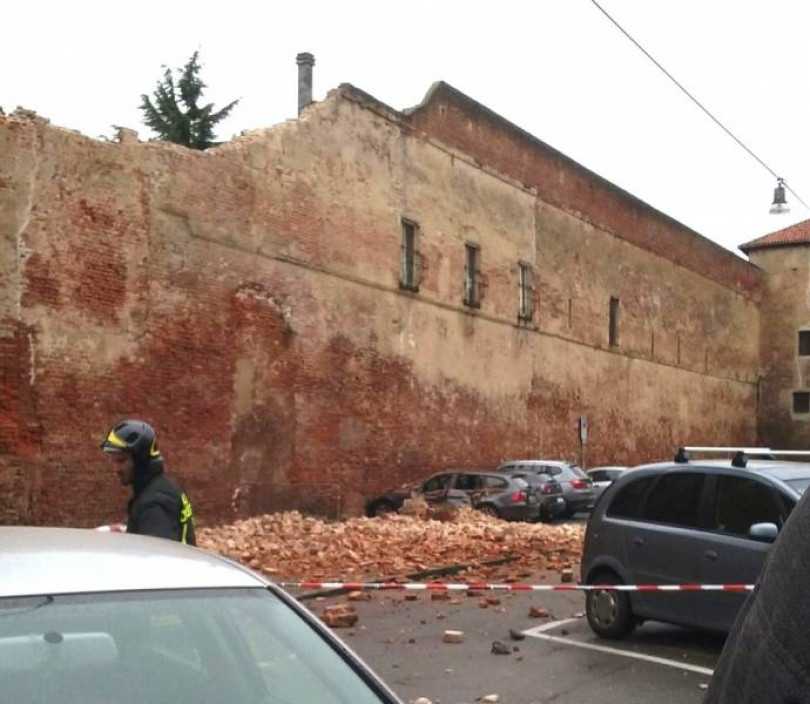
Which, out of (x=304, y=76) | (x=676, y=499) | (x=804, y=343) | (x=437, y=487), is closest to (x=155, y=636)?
(x=676, y=499)

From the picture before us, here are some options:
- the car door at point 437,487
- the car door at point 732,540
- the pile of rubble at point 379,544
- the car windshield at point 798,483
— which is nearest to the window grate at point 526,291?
the car door at point 437,487

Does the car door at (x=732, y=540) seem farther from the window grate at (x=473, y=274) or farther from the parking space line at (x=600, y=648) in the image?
the window grate at (x=473, y=274)

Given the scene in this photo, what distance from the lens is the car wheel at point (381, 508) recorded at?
23.6 metres

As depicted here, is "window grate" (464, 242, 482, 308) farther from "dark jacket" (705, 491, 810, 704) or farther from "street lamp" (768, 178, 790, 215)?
"dark jacket" (705, 491, 810, 704)

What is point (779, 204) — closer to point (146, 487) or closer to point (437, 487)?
point (437, 487)

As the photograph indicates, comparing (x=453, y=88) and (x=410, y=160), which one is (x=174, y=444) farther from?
(x=453, y=88)

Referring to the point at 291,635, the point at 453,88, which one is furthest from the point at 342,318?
the point at 291,635

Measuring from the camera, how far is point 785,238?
176 ft

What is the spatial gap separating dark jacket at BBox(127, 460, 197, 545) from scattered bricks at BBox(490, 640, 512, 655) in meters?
4.40

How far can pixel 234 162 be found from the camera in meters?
20.3

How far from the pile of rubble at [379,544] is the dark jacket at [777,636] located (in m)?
12.6

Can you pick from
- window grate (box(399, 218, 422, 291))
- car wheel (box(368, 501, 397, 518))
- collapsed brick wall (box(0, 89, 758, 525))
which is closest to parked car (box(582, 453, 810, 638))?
collapsed brick wall (box(0, 89, 758, 525))

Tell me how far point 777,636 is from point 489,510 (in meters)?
21.1

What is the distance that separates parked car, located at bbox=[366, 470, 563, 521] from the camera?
2230 cm
